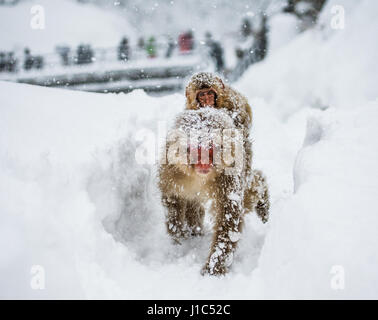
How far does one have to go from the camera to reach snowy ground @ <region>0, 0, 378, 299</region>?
3.61 feet

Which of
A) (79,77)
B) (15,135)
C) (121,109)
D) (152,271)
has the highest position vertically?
(79,77)

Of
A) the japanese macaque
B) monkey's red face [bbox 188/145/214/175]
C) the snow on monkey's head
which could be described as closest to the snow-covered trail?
the japanese macaque

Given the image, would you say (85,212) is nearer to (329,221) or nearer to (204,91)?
(204,91)

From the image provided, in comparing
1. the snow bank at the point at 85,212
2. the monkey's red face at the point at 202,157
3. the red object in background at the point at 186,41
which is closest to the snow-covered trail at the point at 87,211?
the snow bank at the point at 85,212

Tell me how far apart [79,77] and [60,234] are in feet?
23.2

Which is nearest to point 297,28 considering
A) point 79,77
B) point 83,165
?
point 79,77

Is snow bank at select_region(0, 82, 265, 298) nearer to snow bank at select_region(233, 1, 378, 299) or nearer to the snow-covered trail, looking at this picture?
the snow-covered trail

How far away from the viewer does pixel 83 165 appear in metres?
1.85

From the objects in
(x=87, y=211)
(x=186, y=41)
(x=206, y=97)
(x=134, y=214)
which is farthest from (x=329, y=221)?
(x=186, y=41)

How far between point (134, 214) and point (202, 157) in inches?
43.6

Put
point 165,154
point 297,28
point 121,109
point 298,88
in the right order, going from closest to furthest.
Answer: point 165,154
point 121,109
point 298,88
point 297,28

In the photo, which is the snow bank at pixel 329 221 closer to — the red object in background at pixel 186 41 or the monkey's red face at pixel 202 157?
the monkey's red face at pixel 202 157

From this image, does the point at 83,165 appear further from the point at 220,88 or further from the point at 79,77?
the point at 79,77

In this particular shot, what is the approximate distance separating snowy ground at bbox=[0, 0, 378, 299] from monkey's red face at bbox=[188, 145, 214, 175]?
466mm
